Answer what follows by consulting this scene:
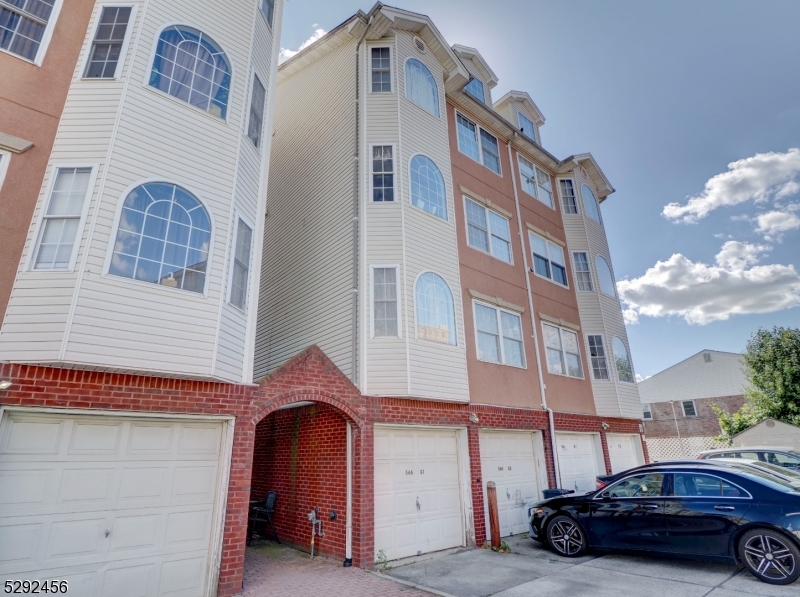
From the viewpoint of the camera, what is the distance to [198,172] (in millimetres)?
7145

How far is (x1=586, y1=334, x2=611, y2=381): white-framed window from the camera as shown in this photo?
1470 cm

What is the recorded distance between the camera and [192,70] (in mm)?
7629

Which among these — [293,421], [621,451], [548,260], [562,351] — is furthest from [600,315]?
[293,421]

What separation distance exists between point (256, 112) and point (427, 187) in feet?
13.9

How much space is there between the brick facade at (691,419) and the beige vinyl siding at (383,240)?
94.8ft

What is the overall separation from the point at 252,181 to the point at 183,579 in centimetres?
643

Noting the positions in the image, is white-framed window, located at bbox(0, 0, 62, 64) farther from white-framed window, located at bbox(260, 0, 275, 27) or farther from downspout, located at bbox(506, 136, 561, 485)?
downspout, located at bbox(506, 136, 561, 485)

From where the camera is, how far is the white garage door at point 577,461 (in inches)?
487

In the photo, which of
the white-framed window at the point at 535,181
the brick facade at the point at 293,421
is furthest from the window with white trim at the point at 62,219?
the white-framed window at the point at 535,181

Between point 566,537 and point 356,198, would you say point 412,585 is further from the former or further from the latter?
point 356,198

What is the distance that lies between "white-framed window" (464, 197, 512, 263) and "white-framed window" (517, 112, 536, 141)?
6.09 meters

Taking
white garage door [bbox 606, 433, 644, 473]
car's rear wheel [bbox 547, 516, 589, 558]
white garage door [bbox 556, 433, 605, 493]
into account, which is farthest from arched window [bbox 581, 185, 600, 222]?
car's rear wheel [bbox 547, 516, 589, 558]

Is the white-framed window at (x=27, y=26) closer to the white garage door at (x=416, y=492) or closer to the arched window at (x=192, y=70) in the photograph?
the arched window at (x=192, y=70)

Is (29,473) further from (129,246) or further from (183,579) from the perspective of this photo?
(129,246)
